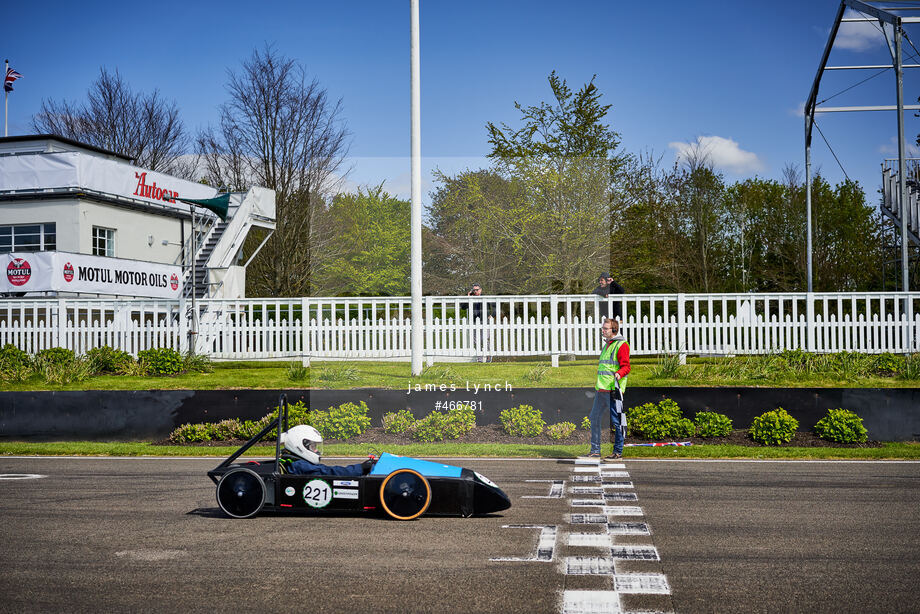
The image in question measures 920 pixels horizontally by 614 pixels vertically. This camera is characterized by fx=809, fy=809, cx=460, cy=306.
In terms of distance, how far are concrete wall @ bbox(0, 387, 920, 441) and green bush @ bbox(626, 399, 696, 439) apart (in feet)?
1.07

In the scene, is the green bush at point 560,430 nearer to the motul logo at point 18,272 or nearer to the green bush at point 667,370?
the green bush at point 667,370

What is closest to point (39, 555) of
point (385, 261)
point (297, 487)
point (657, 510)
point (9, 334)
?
point (297, 487)

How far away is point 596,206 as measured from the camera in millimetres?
24500

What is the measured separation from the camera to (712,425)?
1372 centimetres

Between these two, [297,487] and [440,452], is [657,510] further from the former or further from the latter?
[440,452]

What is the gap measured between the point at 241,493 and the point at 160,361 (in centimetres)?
1176

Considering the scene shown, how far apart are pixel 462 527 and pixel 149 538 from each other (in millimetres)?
2763

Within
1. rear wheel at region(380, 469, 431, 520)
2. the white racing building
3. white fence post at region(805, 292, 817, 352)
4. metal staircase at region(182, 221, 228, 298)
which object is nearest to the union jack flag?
the white racing building

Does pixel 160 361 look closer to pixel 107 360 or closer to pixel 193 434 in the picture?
pixel 107 360

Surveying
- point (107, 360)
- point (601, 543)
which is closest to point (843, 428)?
point (601, 543)

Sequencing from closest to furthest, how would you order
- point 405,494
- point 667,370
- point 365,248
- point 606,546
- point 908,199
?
point 606,546 → point 405,494 → point 667,370 → point 908,199 → point 365,248

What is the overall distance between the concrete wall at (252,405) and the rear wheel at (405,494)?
262 inches

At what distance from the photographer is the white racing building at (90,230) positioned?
27562 mm

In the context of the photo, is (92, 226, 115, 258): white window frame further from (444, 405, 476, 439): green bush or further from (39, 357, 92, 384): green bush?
(444, 405, 476, 439): green bush
